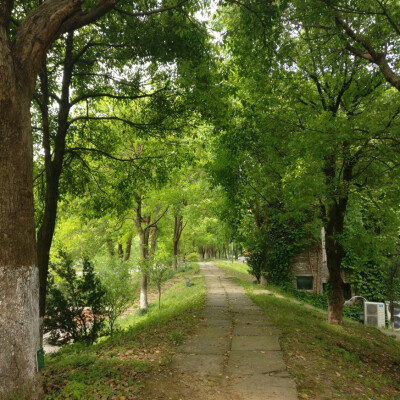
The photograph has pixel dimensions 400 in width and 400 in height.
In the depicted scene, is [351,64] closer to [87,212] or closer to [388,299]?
[87,212]

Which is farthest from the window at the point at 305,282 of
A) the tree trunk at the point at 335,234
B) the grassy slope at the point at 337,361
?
the tree trunk at the point at 335,234

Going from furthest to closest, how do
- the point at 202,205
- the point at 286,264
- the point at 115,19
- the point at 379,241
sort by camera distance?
the point at 202,205 < the point at 286,264 < the point at 379,241 < the point at 115,19

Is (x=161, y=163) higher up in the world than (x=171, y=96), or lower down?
lower down

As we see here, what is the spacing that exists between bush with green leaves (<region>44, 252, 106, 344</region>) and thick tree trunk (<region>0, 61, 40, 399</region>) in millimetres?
5042

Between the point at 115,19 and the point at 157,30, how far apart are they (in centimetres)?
131

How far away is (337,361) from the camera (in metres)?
6.24

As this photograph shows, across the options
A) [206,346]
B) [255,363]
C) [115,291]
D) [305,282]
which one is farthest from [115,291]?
[305,282]

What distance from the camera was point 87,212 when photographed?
965cm

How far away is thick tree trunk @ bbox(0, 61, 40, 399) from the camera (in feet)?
11.2

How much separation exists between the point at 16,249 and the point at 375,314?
16118mm

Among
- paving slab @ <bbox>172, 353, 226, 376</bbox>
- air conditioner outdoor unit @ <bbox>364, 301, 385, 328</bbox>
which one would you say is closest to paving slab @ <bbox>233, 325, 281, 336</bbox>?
paving slab @ <bbox>172, 353, 226, 376</bbox>

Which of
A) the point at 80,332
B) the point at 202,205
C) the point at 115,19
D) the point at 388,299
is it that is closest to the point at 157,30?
the point at 115,19

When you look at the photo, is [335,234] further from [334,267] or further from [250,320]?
[250,320]

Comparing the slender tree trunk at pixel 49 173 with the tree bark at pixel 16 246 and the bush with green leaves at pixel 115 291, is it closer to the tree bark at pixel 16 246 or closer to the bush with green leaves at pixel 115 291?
the bush with green leaves at pixel 115 291
